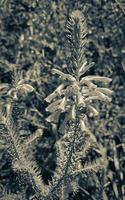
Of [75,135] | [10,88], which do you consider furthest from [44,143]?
[75,135]

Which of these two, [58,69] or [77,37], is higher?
[77,37]

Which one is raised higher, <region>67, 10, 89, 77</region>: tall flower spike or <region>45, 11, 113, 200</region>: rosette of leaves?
<region>67, 10, 89, 77</region>: tall flower spike

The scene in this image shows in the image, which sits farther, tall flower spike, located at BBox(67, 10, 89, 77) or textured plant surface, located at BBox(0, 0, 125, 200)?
textured plant surface, located at BBox(0, 0, 125, 200)

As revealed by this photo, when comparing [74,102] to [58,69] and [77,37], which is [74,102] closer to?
[77,37]

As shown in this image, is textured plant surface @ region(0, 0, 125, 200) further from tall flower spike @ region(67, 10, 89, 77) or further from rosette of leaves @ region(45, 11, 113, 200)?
tall flower spike @ region(67, 10, 89, 77)

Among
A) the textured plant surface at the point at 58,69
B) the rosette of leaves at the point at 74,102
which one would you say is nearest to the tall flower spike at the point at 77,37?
the rosette of leaves at the point at 74,102

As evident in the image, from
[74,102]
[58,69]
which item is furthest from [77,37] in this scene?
[58,69]

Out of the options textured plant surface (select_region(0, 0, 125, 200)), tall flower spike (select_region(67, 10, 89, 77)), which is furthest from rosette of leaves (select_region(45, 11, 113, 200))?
textured plant surface (select_region(0, 0, 125, 200))

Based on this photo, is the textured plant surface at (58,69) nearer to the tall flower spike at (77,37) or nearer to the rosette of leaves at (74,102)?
the rosette of leaves at (74,102)

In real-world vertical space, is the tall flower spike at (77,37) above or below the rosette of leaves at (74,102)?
above
